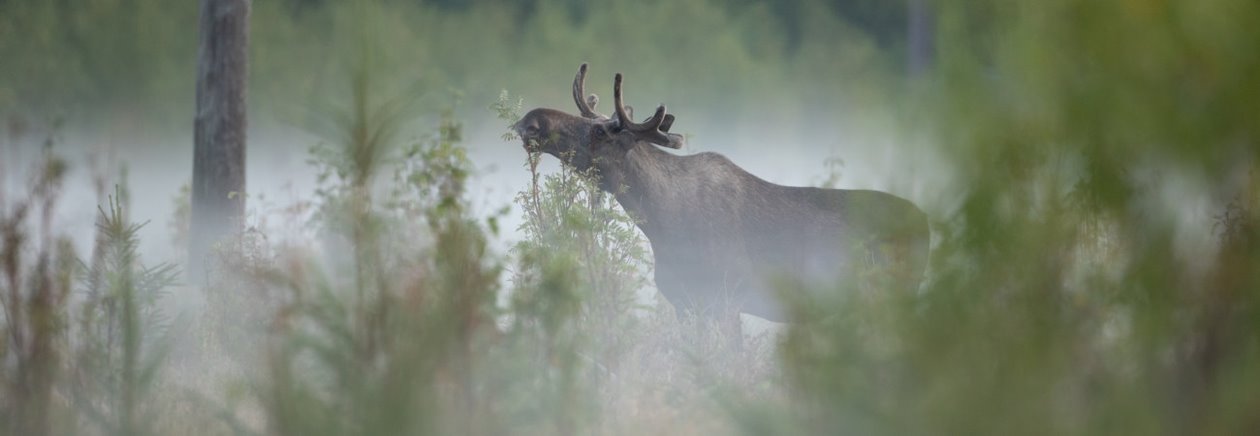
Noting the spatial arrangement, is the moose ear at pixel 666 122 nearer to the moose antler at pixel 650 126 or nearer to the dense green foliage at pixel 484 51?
the moose antler at pixel 650 126

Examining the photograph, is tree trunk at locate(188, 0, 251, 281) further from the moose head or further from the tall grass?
the tall grass

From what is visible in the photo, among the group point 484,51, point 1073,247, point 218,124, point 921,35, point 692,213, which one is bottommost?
point 1073,247

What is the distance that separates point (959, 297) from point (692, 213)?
11.9 ft

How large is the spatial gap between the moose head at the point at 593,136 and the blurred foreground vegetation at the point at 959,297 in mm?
1888

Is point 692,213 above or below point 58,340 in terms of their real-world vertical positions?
above

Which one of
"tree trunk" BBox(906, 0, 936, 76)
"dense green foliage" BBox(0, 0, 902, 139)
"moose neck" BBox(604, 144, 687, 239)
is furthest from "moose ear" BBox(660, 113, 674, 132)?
"dense green foliage" BBox(0, 0, 902, 139)

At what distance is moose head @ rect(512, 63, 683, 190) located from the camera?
6.71 metres

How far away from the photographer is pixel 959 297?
3293 mm

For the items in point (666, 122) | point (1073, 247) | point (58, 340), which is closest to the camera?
point (1073, 247)

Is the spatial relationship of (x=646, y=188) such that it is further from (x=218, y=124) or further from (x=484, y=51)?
(x=484, y=51)

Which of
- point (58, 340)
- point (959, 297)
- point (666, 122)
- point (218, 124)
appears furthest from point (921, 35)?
point (959, 297)

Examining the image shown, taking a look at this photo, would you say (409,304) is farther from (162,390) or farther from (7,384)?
(162,390)

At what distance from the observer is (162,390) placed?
5.30 metres

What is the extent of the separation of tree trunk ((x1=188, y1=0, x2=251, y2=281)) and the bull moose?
332cm
